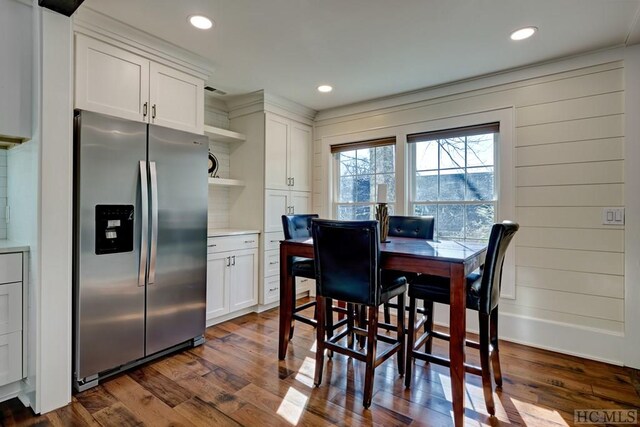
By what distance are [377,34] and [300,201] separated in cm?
225

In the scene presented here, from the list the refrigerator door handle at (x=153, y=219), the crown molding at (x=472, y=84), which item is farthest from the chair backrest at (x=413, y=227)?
the refrigerator door handle at (x=153, y=219)

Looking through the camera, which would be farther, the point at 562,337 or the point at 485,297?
the point at 562,337

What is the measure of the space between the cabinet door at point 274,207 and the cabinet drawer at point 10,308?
212 centimetres

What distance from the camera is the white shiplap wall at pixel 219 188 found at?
3828 millimetres

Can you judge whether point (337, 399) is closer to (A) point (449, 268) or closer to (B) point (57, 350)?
(A) point (449, 268)

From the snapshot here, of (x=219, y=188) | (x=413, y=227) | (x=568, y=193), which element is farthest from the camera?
(x=219, y=188)

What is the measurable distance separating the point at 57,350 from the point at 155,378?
0.63 m

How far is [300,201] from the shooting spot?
13.9 ft

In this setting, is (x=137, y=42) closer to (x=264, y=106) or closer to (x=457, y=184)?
(x=264, y=106)

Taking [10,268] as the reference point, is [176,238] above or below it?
above

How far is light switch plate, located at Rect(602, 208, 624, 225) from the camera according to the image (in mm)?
2526

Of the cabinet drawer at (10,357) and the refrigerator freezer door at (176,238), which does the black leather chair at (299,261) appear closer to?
the refrigerator freezer door at (176,238)

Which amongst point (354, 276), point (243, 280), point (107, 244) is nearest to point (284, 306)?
point (354, 276)

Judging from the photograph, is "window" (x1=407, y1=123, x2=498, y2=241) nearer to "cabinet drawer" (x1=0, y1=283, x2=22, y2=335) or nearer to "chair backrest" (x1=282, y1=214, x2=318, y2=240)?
"chair backrest" (x1=282, y1=214, x2=318, y2=240)
